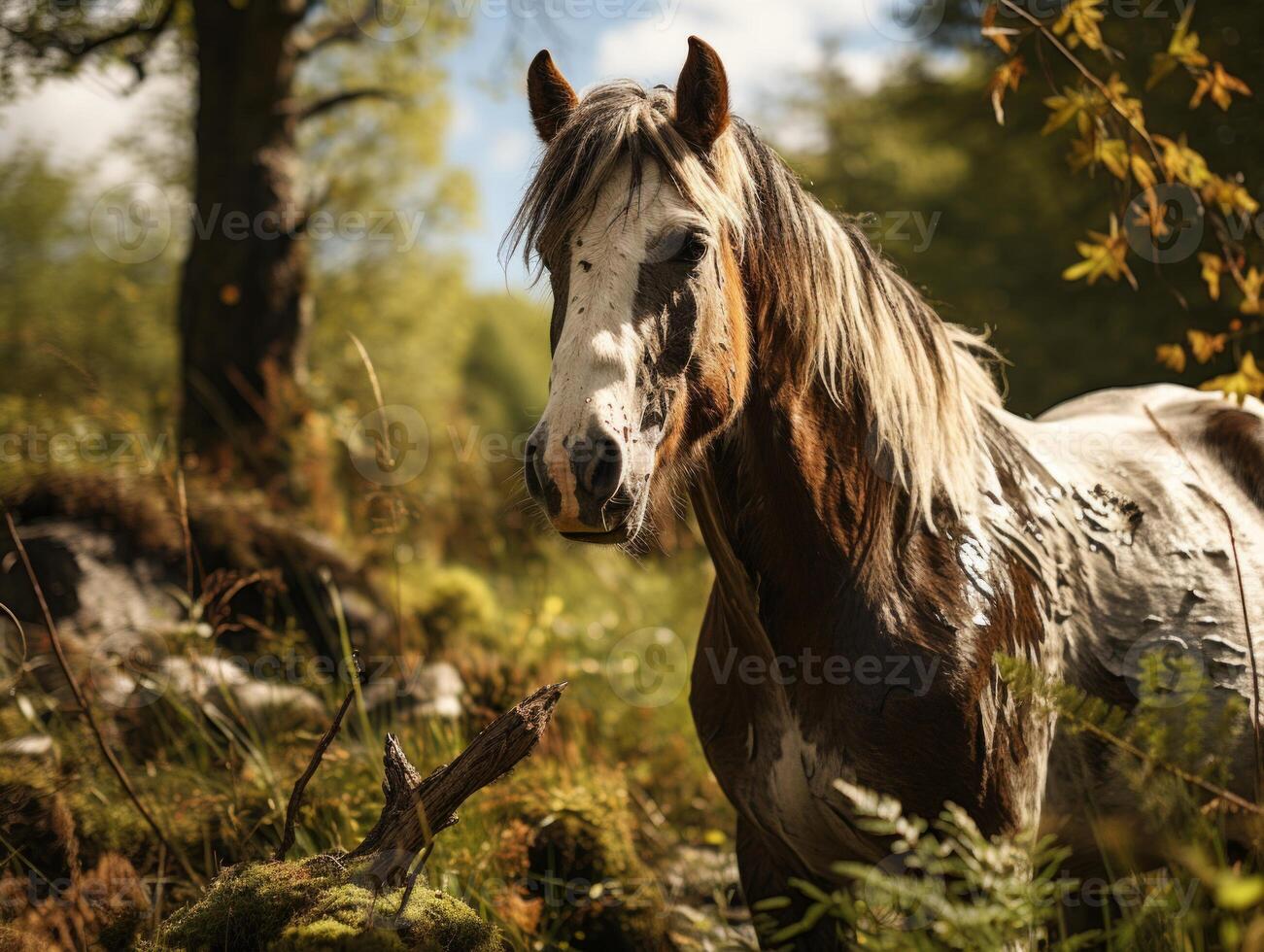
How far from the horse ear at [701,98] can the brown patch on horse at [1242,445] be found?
1.87 m

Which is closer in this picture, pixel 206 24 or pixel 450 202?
pixel 206 24

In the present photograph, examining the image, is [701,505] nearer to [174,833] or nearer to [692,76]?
[692,76]

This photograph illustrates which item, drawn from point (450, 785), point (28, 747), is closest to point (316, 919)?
point (450, 785)

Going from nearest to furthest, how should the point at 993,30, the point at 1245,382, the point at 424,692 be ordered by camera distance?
1. the point at 993,30
2. the point at 1245,382
3. the point at 424,692

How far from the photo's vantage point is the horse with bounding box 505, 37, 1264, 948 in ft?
6.29

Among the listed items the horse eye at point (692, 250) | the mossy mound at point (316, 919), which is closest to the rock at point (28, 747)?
the mossy mound at point (316, 919)

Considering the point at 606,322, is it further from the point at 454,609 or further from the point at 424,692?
the point at 454,609

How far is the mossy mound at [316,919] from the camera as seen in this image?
165 cm

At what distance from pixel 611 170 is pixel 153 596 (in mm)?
3999

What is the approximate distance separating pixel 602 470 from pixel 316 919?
1006 millimetres

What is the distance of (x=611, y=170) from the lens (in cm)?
199

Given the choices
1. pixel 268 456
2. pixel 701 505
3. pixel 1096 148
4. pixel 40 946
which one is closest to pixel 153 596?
pixel 268 456

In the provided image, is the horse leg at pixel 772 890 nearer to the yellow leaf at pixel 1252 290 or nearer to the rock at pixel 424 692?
the rock at pixel 424 692

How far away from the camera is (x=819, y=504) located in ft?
7.00
